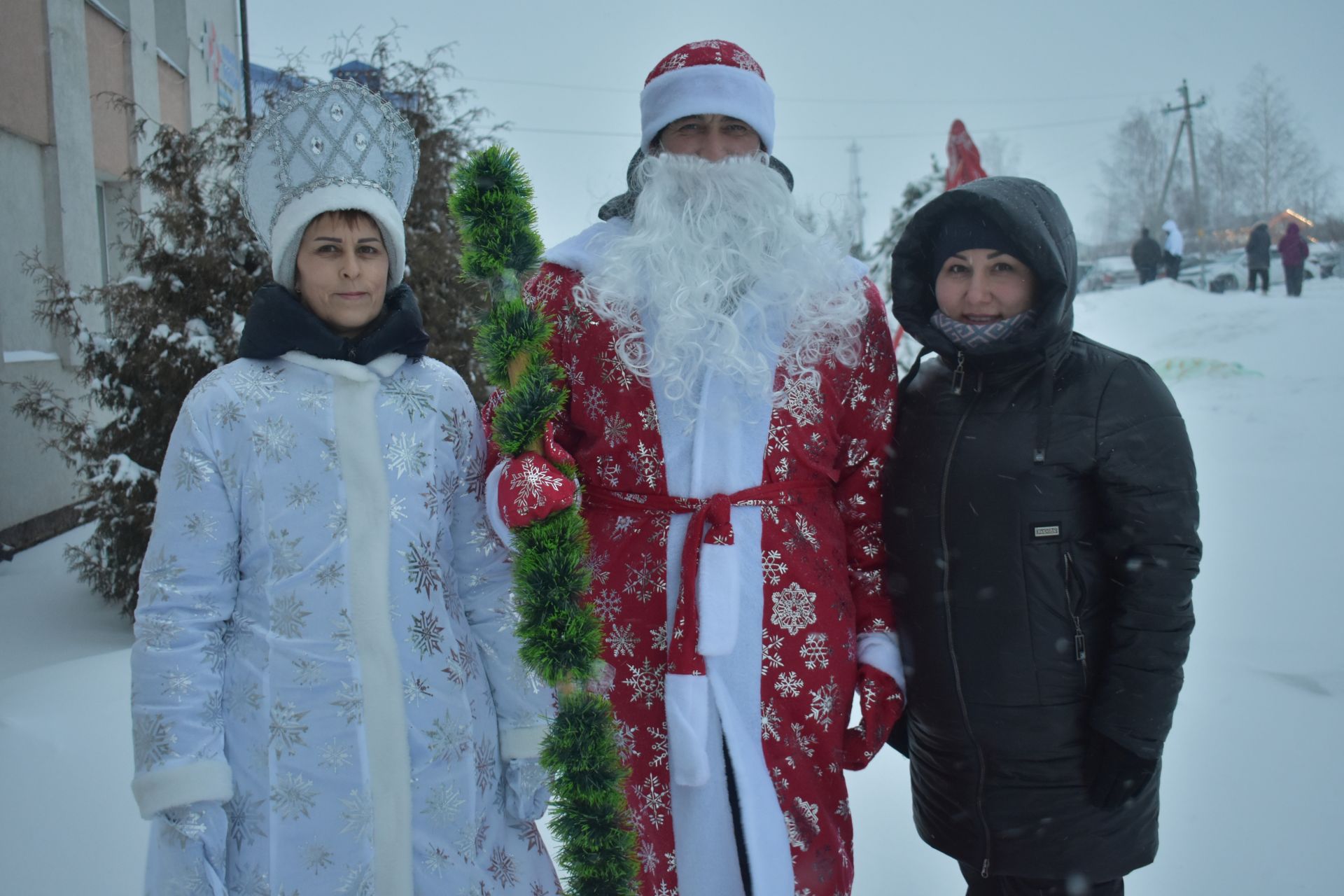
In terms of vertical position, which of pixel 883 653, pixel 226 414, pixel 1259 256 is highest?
pixel 1259 256

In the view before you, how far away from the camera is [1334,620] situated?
4.75 metres

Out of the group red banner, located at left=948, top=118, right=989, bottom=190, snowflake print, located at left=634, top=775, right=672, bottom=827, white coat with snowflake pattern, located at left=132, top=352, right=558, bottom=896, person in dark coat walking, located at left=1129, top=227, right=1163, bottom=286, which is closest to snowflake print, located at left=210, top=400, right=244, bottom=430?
white coat with snowflake pattern, located at left=132, top=352, right=558, bottom=896

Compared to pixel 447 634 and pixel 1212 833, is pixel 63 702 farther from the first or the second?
pixel 1212 833

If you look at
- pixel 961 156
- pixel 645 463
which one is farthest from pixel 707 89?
pixel 961 156

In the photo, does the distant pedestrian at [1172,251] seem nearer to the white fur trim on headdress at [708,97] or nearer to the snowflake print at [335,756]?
the white fur trim on headdress at [708,97]

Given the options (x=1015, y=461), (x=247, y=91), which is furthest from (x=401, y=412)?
(x=247, y=91)

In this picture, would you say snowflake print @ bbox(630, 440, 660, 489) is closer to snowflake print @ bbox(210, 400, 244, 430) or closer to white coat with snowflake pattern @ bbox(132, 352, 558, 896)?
white coat with snowflake pattern @ bbox(132, 352, 558, 896)

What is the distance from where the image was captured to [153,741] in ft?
5.31

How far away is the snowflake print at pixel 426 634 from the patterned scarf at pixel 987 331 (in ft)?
4.16

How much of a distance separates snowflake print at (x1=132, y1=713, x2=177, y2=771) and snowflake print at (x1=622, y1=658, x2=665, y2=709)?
865 millimetres

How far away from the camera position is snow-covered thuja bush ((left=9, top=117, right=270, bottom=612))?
17.1 ft

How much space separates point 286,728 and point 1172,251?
75.9 feet

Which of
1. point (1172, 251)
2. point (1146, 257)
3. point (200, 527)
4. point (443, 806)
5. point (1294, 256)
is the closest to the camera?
point (200, 527)

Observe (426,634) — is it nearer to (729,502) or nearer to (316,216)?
(729,502)
